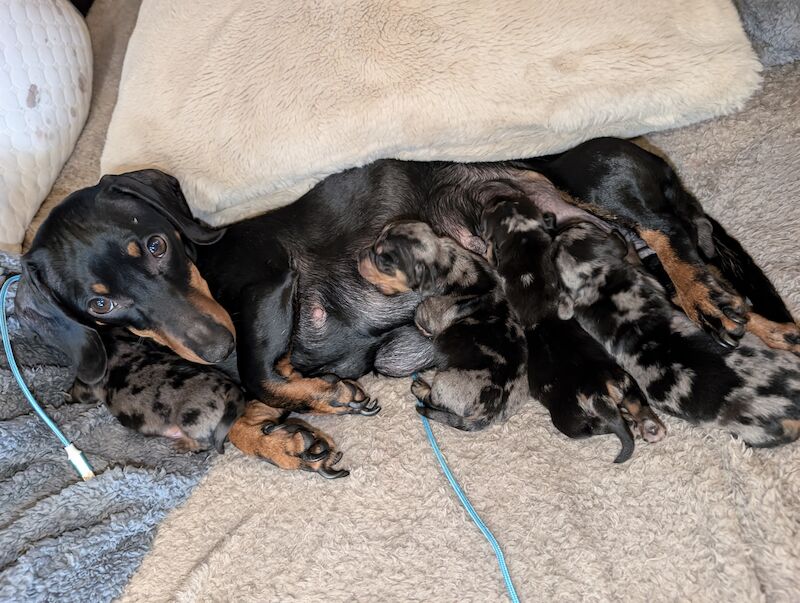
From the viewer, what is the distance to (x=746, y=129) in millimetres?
2752

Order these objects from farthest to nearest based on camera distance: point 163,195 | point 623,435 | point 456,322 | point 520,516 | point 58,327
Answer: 1. point 456,322
2. point 163,195
3. point 58,327
4. point 520,516
5. point 623,435

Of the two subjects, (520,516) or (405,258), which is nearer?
(520,516)

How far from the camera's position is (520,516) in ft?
7.36

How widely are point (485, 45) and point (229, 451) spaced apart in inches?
75.6

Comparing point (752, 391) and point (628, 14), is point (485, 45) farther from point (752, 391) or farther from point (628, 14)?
point (752, 391)

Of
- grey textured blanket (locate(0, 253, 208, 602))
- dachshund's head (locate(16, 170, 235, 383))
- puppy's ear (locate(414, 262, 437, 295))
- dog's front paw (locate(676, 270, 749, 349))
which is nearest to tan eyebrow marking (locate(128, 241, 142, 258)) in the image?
dachshund's head (locate(16, 170, 235, 383))

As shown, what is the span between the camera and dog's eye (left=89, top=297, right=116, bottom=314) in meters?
2.36

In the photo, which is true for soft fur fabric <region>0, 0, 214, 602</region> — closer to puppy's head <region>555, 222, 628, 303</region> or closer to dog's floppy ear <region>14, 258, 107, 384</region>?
dog's floppy ear <region>14, 258, 107, 384</region>

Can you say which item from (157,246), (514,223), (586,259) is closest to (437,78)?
(514,223)

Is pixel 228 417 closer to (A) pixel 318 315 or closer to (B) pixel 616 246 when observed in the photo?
(A) pixel 318 315

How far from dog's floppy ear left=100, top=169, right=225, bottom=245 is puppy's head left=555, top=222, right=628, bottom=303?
1.37 m

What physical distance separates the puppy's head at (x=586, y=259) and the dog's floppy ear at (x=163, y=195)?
1.37m

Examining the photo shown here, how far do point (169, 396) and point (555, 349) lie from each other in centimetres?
148

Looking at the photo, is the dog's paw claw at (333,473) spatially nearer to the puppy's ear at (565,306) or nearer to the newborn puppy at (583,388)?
the newborn puppy at (583,388)
